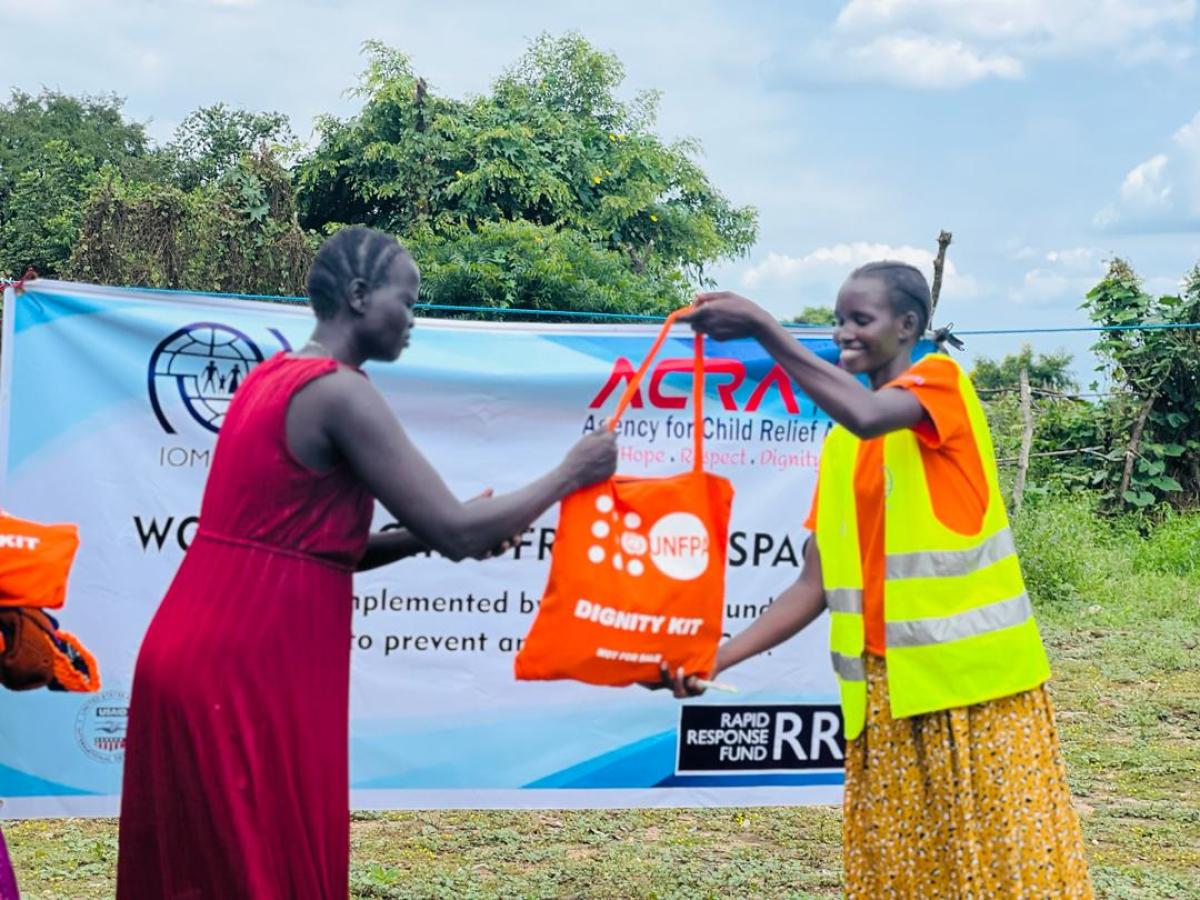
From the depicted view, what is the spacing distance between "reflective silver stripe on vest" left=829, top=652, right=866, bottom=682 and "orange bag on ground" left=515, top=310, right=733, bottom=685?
0.30m

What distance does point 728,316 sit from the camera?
2707mm

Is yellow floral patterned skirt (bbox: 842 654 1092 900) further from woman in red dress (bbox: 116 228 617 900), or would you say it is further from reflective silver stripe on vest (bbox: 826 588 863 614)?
woman in red dress (bbox: 116 228 617 900)

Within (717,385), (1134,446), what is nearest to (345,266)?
(717,385)

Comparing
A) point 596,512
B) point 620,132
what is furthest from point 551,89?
point 596,512

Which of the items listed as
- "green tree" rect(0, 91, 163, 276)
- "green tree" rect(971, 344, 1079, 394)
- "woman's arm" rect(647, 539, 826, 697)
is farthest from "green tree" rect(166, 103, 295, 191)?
"woman's arm" rect(647, 539, 826, 697)

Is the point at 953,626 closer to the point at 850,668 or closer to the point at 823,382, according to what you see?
the point at 850,668

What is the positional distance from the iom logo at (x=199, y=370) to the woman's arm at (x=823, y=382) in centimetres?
195

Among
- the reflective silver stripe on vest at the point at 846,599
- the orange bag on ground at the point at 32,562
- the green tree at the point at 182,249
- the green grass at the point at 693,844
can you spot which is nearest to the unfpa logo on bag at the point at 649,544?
the reflective silver stripe on vest at the point at 846,599

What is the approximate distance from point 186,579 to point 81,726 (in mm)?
2103

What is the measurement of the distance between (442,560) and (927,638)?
199 cm

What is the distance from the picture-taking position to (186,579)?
8.11ft

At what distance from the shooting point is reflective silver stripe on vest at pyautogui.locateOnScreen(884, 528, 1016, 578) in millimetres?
2729

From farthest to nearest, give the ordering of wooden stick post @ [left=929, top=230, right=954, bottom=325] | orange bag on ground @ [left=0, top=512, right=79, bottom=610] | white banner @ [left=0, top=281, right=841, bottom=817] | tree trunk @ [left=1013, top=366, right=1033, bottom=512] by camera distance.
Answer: tree trunk @ [left=1013, top=366, right=1033, bottom=512]
wooden stick post @ [left=929, top=230, right=954, bottom=325]
white banner @ [left=0, top=281, right=841, bottom=817]
orange bag on ground @ [left=0, top=512, right=79, bottom=610]

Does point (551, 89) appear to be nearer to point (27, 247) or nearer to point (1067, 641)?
point (27, 247)
